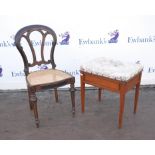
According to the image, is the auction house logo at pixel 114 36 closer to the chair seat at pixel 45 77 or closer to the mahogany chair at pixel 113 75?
the mahogany chair at pixel 113 75

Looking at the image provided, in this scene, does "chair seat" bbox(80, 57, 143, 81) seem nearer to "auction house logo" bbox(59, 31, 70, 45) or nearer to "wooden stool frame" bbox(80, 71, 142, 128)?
"wooden stool frame" bbox(80, 71, 142, 128)

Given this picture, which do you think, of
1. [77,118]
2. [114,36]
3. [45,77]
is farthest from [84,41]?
[77,118]

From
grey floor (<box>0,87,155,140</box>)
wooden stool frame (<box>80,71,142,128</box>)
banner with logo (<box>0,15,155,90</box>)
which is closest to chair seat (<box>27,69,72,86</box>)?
wooden stool frame (<box>80,71,142,128</box>)

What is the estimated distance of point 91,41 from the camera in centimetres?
323

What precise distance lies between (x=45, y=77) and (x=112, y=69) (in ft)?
2.14

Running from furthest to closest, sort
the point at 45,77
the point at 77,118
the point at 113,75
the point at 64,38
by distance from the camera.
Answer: the point at 64,38
the point at 77,118
the point at 45,77
the point at 113,75

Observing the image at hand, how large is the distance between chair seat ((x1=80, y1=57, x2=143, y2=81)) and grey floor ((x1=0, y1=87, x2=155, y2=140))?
542 mm

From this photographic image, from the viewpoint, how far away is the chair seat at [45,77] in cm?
260

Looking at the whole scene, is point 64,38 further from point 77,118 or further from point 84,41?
point 77,118

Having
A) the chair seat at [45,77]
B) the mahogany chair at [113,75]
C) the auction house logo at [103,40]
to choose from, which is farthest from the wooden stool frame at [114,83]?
the auction house logo at [103,40]

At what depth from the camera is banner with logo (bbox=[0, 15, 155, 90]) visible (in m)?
3.12

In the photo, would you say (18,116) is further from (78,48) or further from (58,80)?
(78,48)

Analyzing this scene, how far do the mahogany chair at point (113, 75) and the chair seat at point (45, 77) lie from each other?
8.3 inches

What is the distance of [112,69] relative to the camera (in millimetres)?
→ 2514
